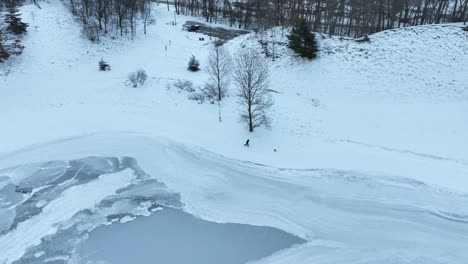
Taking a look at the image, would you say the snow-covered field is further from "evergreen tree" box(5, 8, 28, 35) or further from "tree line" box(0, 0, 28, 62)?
"evergreen tree" box(5, 8, 28, 35)

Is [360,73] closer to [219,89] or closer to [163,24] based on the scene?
[219,89]

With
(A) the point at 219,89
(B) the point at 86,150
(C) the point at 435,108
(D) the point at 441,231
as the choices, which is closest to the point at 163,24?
(A) the point at 219,89

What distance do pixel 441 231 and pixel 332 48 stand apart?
817 inches

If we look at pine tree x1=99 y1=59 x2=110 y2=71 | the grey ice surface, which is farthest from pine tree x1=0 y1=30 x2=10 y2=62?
the grey ice surface

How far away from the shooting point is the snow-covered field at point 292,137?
1616 cm

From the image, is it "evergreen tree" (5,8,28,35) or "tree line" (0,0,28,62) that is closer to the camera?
"tree line" (0,0,28,62)

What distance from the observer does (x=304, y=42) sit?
30.6 meters

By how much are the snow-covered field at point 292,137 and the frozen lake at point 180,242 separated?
2.33 feet

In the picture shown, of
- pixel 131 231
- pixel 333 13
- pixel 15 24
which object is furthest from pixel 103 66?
pixel 333 13

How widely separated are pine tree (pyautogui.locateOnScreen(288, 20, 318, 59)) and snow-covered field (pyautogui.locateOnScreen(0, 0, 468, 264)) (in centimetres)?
124

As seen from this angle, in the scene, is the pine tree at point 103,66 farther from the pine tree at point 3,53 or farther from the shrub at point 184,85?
the pine tree at point 3,53

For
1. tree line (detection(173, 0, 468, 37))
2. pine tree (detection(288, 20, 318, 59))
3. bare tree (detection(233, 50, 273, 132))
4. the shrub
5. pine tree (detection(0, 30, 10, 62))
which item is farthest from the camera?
tree line (detection(173, 0, 468, 37))

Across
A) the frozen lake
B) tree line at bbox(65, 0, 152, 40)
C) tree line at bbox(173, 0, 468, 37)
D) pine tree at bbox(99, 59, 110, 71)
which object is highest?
tree line at bbox(173, 0, 468, 37)

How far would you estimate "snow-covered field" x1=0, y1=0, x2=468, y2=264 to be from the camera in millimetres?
16156
